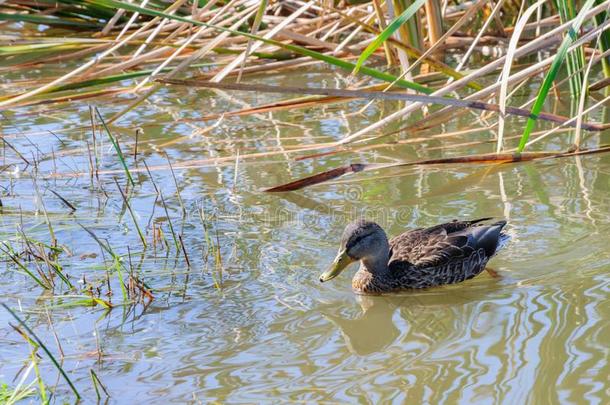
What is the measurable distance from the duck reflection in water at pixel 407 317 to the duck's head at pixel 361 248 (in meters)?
0.19

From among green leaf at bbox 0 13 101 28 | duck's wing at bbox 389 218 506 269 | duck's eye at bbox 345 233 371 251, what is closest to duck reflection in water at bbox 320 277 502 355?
duck's wing at bbox 389 218 506 269

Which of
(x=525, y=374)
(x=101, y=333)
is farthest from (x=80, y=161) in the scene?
(x=525, y=374)

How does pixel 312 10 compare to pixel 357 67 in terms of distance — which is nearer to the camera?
pixel 357 67

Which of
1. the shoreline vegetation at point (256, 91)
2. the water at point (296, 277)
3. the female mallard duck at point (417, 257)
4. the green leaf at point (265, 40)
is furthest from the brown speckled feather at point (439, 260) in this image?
the green leaf at point (265, 40)

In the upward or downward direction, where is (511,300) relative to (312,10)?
downward

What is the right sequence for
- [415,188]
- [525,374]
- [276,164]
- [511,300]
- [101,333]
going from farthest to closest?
[276,164] < [415,188] < [511,300] < [101,333] < [525,374]

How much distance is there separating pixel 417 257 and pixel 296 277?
670 mm

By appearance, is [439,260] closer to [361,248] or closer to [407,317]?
[361,248]

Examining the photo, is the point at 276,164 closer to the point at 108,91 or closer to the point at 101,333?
the point at 108,91

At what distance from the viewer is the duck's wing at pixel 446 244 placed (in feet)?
17.0

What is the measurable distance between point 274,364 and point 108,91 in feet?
15.9

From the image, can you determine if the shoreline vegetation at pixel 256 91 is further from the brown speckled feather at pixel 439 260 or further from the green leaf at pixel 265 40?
the brown speckled feather at pixel 439 260

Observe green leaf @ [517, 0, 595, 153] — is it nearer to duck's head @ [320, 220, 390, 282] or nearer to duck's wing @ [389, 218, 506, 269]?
duck's wing @ [389, 218, 506, 269]

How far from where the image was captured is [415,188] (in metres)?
6.36
